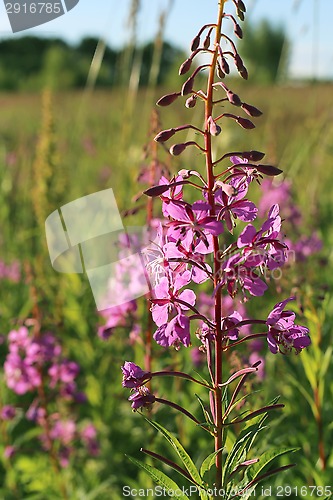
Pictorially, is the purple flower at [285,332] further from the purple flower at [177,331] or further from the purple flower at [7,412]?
the purple flower at [7,412]

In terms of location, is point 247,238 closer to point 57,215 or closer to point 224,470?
point 224,470

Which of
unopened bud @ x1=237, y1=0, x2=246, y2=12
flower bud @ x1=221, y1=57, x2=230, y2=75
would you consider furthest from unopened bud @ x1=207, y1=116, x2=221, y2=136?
unopened bud @ x1=237, y1=0, x2=246, y2=12

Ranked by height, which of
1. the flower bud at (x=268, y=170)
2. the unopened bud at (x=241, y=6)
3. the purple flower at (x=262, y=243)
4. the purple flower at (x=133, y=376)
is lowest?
the purple flower at (x=133, y=376)

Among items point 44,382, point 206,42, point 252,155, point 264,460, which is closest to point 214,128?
point 252,155

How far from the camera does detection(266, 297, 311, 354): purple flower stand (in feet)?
4.01

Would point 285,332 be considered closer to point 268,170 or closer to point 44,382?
point 268,170

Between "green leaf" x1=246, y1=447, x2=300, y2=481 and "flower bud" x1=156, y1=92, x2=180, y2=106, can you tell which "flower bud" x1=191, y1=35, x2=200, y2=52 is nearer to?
"flower bud" x1=156, y1=92, x2=180, y2=106

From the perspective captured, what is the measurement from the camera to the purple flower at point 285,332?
4.01 ft

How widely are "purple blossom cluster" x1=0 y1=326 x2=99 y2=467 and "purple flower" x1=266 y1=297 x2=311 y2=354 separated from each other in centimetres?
154

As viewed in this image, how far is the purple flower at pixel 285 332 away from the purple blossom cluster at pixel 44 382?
154cm

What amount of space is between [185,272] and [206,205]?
0.17 metres

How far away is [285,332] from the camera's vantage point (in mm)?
1235

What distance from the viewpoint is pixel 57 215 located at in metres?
4.70

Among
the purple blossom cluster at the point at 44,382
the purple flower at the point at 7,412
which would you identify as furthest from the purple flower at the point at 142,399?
the purple flower at the point at 7,412
